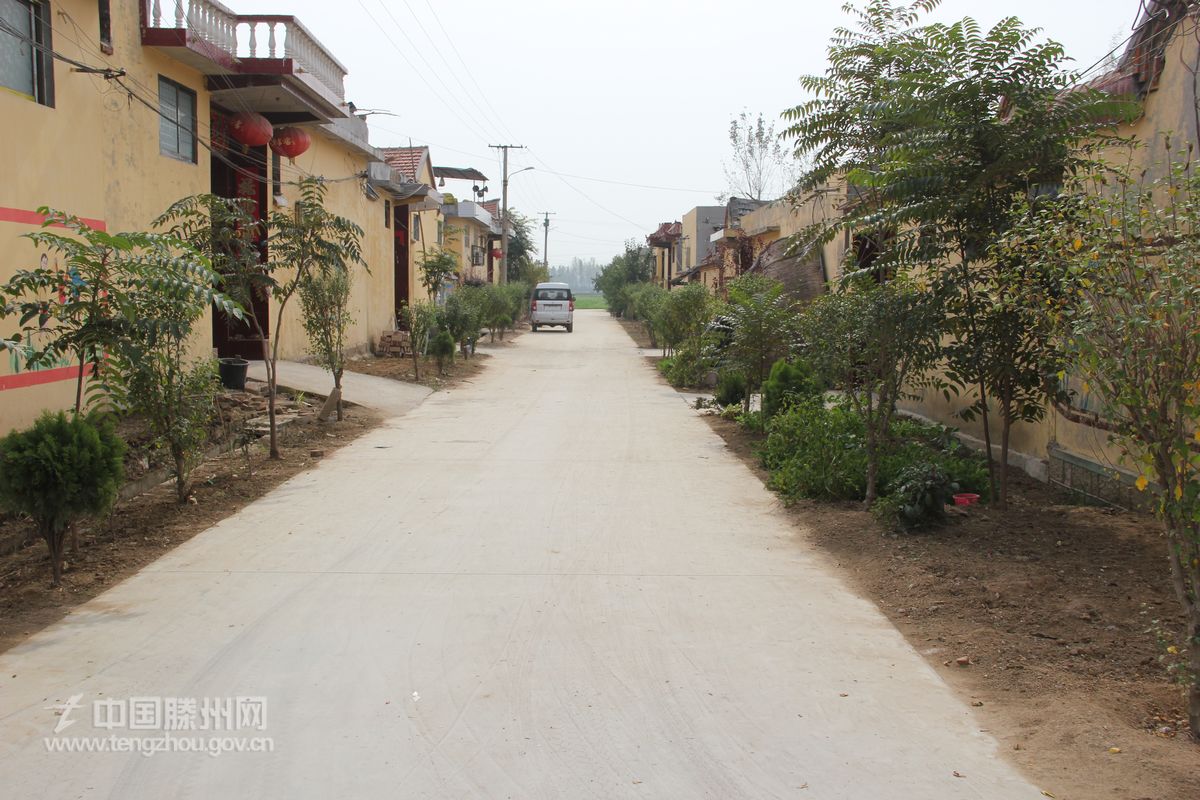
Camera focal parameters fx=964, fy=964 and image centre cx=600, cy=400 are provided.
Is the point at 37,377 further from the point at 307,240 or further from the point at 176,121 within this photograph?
the point at 176,121

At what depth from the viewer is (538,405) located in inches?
633

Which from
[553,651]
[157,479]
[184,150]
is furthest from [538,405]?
[553,651]

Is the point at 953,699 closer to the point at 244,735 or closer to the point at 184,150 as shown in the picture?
the point at 244,735

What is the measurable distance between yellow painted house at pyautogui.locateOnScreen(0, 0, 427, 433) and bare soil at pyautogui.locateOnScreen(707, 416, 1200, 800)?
6.52 m

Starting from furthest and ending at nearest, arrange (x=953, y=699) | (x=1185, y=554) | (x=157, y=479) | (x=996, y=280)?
(x=157, y=479) → (x=996, y=280) → (x=953, y=699) → (x=1185, y=554)

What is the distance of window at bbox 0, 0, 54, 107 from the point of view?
923 centimetres

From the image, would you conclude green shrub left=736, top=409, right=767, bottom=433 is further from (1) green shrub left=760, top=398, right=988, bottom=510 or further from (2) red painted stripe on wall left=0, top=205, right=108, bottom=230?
(2) red painted stripe on wall left=0, top=205, right=108, bottom=230

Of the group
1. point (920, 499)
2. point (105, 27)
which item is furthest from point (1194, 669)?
point (105, 27)

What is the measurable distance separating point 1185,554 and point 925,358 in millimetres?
3705

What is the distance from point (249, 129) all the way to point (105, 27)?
4.18 meters

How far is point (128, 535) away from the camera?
719 cm

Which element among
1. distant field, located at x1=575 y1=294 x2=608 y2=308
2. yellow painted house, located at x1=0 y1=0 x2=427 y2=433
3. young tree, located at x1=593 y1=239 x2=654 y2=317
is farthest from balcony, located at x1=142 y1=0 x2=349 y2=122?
distant field, located at x1=575 y1=294 x2=608 y2=308

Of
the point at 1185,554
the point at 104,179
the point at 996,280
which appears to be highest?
the point at 104,179

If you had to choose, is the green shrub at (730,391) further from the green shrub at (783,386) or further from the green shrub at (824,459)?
the green shrub at (824,459)
